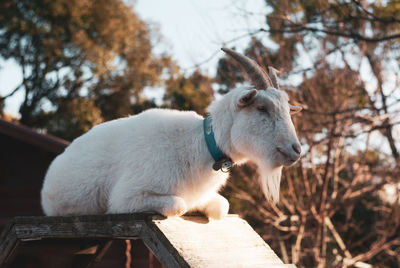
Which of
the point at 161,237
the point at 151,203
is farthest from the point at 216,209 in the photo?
the point at 161,237

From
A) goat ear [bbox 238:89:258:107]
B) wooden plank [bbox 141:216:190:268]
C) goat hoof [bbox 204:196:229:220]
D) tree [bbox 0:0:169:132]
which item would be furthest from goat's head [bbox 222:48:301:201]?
tree [bbox 0:0:169:132]

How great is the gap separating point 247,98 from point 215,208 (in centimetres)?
81

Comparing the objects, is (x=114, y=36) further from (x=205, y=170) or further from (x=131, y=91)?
(x=205, y=170)

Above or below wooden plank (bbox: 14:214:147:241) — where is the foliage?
above

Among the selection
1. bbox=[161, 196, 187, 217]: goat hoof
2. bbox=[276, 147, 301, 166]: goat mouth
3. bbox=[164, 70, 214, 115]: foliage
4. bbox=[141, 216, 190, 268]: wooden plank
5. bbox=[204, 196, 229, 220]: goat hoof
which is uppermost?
bbox=[164, 70, 214, 115]: foliage

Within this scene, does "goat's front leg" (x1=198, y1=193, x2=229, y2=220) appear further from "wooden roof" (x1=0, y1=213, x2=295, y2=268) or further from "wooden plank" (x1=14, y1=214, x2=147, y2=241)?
"wooden plank" (x1=14, y1=214, x2=147, y2=241)

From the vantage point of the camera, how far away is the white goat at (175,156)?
233 cm

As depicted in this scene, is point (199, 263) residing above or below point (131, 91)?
below

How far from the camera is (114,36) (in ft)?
59.9

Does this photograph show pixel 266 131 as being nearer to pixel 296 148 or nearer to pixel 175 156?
pixel 296 148

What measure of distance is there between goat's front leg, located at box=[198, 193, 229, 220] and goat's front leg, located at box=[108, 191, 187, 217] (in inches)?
16.9

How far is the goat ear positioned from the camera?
90.6 inches

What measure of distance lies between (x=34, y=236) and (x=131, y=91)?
16.6 meters

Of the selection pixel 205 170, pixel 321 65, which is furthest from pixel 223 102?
pixel 321 65
